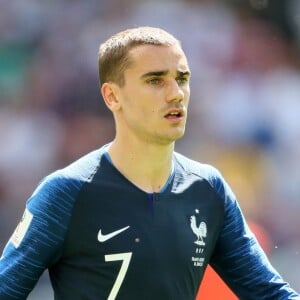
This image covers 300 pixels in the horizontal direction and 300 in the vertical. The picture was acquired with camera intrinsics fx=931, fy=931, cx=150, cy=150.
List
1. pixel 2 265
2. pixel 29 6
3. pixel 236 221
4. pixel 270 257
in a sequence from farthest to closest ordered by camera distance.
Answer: pixel 29 6 < pixel 270 257 < pixel 236 221 < pixel 2 265

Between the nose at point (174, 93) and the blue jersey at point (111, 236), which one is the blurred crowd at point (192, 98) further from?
the nose at point (174, 93)

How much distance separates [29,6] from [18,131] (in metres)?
1.56

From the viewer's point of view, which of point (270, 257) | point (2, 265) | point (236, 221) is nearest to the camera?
point (2, 265)

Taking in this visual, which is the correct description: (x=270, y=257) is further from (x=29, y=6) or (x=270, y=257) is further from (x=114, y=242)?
(x=114, y=242)

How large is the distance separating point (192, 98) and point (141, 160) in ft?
18.0

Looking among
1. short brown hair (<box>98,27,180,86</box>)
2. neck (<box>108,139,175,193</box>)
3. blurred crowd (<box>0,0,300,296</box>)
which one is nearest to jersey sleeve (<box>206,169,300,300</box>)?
neck (<box>108,139,175,193</box>)

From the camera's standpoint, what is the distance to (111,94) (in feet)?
12.1

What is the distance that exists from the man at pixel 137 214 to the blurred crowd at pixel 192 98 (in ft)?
14.2

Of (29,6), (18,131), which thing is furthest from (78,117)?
(29,6)

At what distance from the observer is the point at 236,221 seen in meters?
3.77

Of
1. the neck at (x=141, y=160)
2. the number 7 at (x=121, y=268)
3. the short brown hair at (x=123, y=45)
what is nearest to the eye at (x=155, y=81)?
the short brown hair at (x=123, y=45)

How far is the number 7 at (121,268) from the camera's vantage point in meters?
3.46

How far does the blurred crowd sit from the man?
432cm

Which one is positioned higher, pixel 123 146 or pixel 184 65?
pixel 184 65
